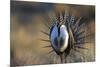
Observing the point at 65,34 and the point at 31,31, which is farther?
the point at 65,34

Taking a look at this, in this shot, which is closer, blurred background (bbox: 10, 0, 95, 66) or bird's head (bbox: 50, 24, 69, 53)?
blurred background (bbox: 10, 0, 95, 66)

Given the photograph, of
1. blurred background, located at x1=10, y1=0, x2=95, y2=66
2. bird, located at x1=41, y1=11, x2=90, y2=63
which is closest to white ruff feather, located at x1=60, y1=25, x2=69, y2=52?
bird, located at x1=41, y1=11, x2=90, y2=63

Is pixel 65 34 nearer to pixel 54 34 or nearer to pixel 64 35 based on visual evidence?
pixel 64 35

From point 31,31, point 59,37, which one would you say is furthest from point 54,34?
point 31,31

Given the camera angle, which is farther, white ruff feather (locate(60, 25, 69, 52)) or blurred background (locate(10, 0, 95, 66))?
white ruff feather (locate(60, 25, 69, 52))

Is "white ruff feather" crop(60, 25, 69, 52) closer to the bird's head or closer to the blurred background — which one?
the bird's head

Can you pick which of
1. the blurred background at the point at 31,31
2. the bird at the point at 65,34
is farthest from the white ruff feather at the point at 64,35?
the blurred background at the point at 31,31

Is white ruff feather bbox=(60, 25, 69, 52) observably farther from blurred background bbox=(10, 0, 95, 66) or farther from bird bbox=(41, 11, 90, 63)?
blurred background bbox=(10, 0, 95, 66)
